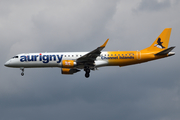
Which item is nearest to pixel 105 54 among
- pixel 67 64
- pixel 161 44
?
pixel 67 64

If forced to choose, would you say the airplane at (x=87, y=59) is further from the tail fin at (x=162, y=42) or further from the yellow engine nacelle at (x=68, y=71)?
the yellow engine nacelle at (x=68, y=71)

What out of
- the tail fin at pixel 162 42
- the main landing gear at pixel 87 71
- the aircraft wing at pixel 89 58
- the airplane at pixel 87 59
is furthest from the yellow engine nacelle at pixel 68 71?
the tail fin at pixel 162 42

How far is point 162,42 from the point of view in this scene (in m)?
59.0

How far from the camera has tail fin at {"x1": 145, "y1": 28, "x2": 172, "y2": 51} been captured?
5836 centimetres

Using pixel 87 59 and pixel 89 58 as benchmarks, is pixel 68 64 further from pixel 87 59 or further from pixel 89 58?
pixel 89 58

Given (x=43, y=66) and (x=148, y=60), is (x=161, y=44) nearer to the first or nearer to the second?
(x=148, y=60)

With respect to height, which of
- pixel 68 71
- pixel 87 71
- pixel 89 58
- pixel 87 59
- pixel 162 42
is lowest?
pixel 87 71

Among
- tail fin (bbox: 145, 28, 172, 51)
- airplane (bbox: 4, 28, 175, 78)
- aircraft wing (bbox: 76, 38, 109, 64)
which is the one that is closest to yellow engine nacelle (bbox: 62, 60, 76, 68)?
airplane (bbox: 4, 28, 175, 78)

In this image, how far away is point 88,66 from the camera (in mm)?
56500

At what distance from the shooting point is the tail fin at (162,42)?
58.4 metres

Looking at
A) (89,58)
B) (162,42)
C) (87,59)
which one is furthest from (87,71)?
(162,42)

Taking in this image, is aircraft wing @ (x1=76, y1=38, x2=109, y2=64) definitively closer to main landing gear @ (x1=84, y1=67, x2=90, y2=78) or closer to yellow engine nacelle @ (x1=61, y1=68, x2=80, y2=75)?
main landing gear @ (x1=84, y1=67, x2=90, y2=78)

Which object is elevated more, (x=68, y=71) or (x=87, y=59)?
(x=87, y=59)

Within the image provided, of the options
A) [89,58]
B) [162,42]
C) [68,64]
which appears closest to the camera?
[68,64]
